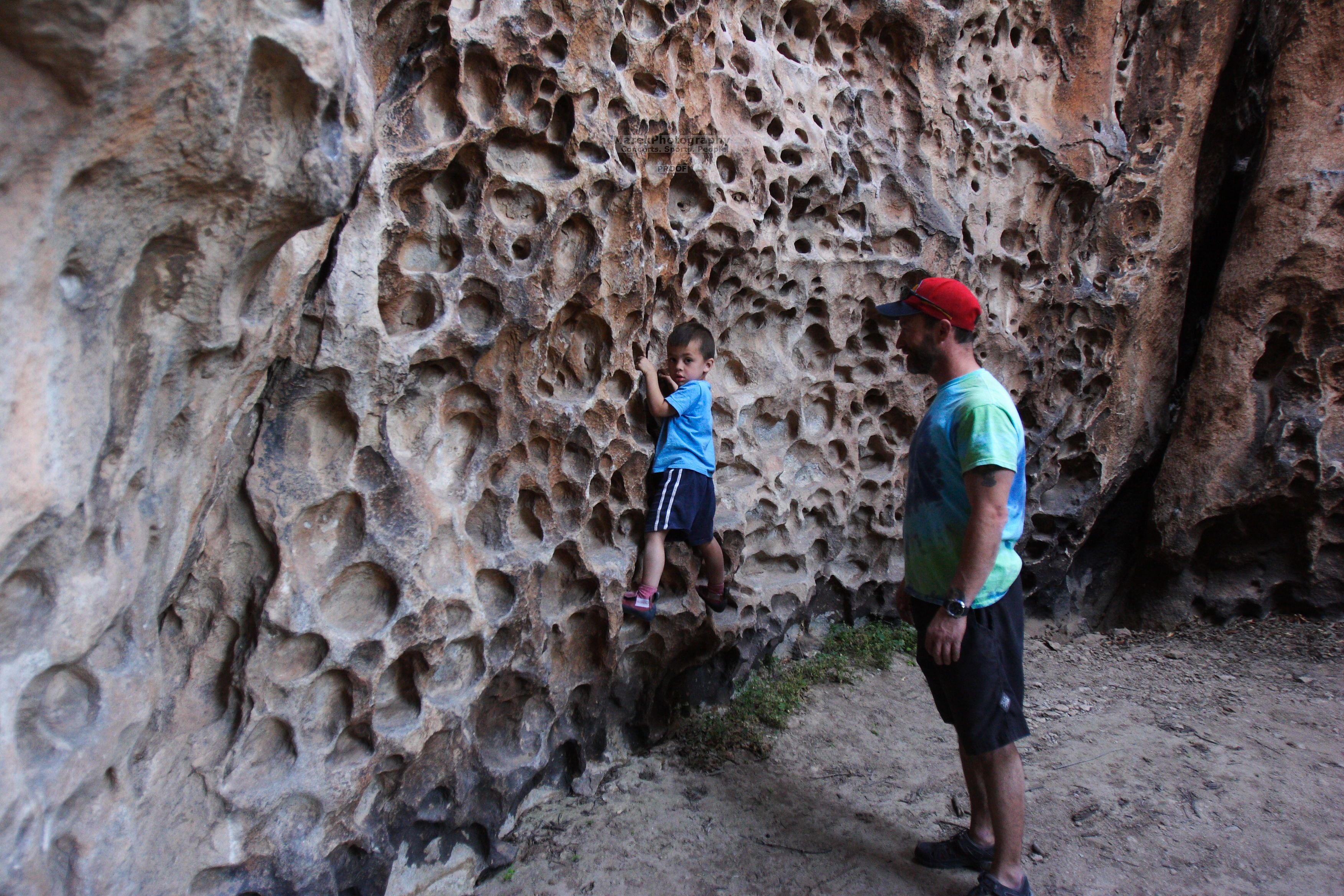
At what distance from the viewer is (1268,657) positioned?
171 inches

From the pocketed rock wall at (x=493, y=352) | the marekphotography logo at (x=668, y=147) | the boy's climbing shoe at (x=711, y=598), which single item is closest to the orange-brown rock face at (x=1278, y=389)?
the pocketed rock wall at (x=493, y=352)

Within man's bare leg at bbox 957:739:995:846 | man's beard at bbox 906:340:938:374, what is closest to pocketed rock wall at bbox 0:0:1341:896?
man's beard at bbox 906:340:938:374

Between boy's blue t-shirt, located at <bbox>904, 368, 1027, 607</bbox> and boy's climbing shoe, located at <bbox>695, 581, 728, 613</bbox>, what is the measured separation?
1.18m

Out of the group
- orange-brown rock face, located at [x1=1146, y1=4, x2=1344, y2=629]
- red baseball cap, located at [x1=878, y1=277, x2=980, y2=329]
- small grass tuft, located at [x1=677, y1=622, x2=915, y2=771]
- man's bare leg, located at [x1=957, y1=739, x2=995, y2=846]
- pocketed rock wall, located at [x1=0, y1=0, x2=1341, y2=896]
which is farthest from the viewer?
orange-brown rock face, located at [x1=1146, y1=4, x2=1344, y2=629]

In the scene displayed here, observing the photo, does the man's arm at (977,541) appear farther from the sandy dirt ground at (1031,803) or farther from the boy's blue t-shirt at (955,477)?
the sandy dirt ground at (1031,803)

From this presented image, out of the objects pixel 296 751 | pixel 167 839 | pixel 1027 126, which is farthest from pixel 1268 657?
pixel 167 839

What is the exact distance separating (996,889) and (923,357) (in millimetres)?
1511

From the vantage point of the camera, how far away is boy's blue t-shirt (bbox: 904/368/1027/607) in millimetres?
2207

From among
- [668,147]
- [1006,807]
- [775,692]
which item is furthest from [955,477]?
[775,692]

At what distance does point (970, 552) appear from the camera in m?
2.20

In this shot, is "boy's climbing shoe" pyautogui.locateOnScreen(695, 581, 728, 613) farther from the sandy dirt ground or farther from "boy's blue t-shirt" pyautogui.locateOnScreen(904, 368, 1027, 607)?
"boy's blue t-shirt" pyautogui.locateOnScreen(904, 368, 1027, 607)

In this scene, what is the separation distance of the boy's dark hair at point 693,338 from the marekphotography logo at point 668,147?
0.57 metres

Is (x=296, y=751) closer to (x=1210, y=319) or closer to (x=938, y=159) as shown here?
(x=938, y=159)

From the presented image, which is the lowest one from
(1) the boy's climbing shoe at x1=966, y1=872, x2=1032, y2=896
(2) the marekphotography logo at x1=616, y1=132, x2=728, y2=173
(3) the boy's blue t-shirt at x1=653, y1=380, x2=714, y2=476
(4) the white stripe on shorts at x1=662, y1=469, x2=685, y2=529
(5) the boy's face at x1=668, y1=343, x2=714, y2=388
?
(1) the boy's climbing shoe at x1=966, y1=872, x2=1032, y2=896
